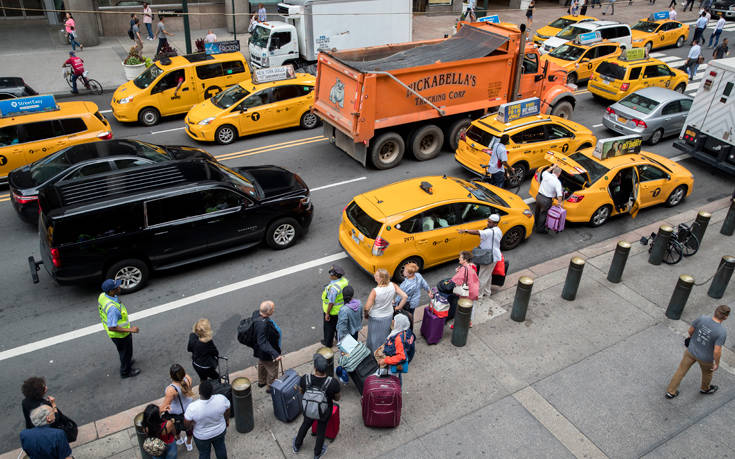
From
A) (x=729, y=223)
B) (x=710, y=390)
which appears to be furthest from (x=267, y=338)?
(x=729, y=223)

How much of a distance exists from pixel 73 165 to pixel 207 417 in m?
8.02

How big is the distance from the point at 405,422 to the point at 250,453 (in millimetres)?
1965

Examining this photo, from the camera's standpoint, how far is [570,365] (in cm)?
821

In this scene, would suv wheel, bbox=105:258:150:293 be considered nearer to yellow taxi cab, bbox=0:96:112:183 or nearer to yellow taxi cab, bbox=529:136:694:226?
yellow taxi cab, bbox=0:96:112:183

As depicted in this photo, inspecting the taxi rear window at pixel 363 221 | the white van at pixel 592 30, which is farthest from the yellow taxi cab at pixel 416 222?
the white van at pixel 592 30

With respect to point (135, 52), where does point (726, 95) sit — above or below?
above

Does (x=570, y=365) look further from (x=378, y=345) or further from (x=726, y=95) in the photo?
(x=726, y=95)

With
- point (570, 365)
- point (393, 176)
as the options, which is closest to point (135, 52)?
point (393, 176)

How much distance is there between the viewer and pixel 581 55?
21422 millimetres

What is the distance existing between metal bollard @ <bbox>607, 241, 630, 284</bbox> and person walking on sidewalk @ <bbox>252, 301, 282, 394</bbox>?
640 cm

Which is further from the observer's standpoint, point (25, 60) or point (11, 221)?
point (25, 60)

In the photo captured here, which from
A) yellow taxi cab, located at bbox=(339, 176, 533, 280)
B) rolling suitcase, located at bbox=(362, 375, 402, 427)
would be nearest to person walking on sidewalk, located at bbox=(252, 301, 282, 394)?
rolling suitcase, located at bbox=(362, 375, 402, 427)

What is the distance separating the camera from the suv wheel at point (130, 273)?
9.54 metres

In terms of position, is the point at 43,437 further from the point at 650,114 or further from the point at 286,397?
the point at 650,114
